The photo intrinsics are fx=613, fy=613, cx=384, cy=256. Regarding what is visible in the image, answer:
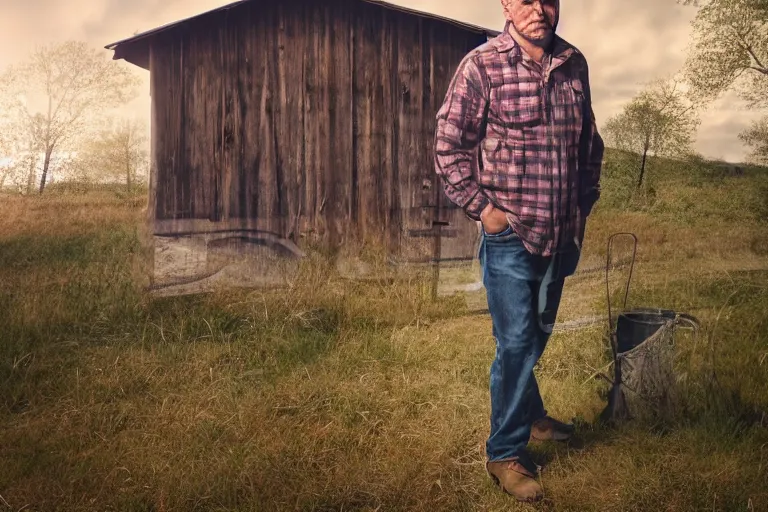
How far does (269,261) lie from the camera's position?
7.71 meters

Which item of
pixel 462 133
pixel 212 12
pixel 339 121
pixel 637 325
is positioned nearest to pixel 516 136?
pixel 462 133

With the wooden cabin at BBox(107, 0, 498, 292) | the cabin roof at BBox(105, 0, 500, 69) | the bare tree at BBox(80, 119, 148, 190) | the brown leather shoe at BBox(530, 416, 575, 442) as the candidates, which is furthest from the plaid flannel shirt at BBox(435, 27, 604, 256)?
the bare tree at BBox(80, 119, 148, 190)

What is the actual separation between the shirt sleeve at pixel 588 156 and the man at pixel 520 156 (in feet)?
0.04

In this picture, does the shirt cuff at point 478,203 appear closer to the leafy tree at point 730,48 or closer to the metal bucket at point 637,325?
the metal bucket at point 637,325

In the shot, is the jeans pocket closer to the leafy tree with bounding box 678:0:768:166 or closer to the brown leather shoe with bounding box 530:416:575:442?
the brown leather shoe with bounding box 530:416:575:442

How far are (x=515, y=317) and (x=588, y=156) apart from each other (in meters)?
0.84

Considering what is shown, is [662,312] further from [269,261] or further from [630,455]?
[269,261]

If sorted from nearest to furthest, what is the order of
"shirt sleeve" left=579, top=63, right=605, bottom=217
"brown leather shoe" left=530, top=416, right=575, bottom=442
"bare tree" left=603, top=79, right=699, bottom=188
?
"shirt sleeve" left=579, top=63, right=605, bottom=217 < "brown leather shoe" left=530, top=416, right=575, bottom=442 < "bare tree" left=603, top=79, right=699, bottom=188

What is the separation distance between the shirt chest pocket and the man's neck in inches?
5.2

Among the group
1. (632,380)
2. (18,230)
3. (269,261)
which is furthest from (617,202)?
(18,230)

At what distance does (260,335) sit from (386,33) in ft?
14.4

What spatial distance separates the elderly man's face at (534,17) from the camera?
267cm

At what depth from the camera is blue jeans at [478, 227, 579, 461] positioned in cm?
277

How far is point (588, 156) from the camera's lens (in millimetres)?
2898
